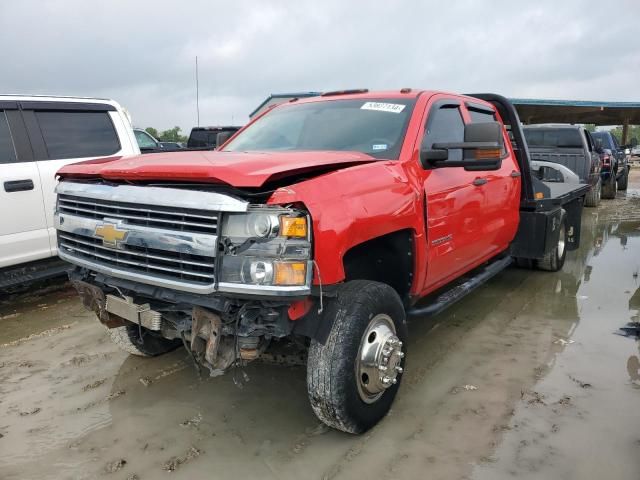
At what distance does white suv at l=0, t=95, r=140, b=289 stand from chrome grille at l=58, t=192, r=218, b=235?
2176mm

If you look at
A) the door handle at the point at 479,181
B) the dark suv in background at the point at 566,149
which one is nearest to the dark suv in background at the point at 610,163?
the dark suv in background at the point at 566,149

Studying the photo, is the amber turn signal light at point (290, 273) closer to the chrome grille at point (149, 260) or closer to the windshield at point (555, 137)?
the chrome grille at point (149, 260)

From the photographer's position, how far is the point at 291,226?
2.46m

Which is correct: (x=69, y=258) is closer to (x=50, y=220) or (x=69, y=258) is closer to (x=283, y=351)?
(x=283, y=351)

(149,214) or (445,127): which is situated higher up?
(445,127)

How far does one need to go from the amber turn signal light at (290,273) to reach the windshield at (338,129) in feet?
4.25

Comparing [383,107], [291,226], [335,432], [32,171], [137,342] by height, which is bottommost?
[335,432]

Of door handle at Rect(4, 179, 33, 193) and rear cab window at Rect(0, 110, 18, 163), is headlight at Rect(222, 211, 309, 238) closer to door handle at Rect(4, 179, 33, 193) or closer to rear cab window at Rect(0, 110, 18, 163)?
door handle at Rect(4, 179, 33, 193)

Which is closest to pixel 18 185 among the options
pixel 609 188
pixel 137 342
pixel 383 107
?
pixel 137 342

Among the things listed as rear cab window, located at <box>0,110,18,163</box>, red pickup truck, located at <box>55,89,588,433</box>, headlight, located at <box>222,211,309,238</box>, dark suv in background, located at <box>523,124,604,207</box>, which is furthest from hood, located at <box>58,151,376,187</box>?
dark suv in background, located at <box>523,124,604,207</box>

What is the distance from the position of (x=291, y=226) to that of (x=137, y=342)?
6.71ft

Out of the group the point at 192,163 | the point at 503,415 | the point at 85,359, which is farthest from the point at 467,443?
the point at 85,359

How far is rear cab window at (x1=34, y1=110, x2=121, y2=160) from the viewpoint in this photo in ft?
18.0

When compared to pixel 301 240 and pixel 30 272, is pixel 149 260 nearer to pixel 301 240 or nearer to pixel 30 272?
pixel 301 240
